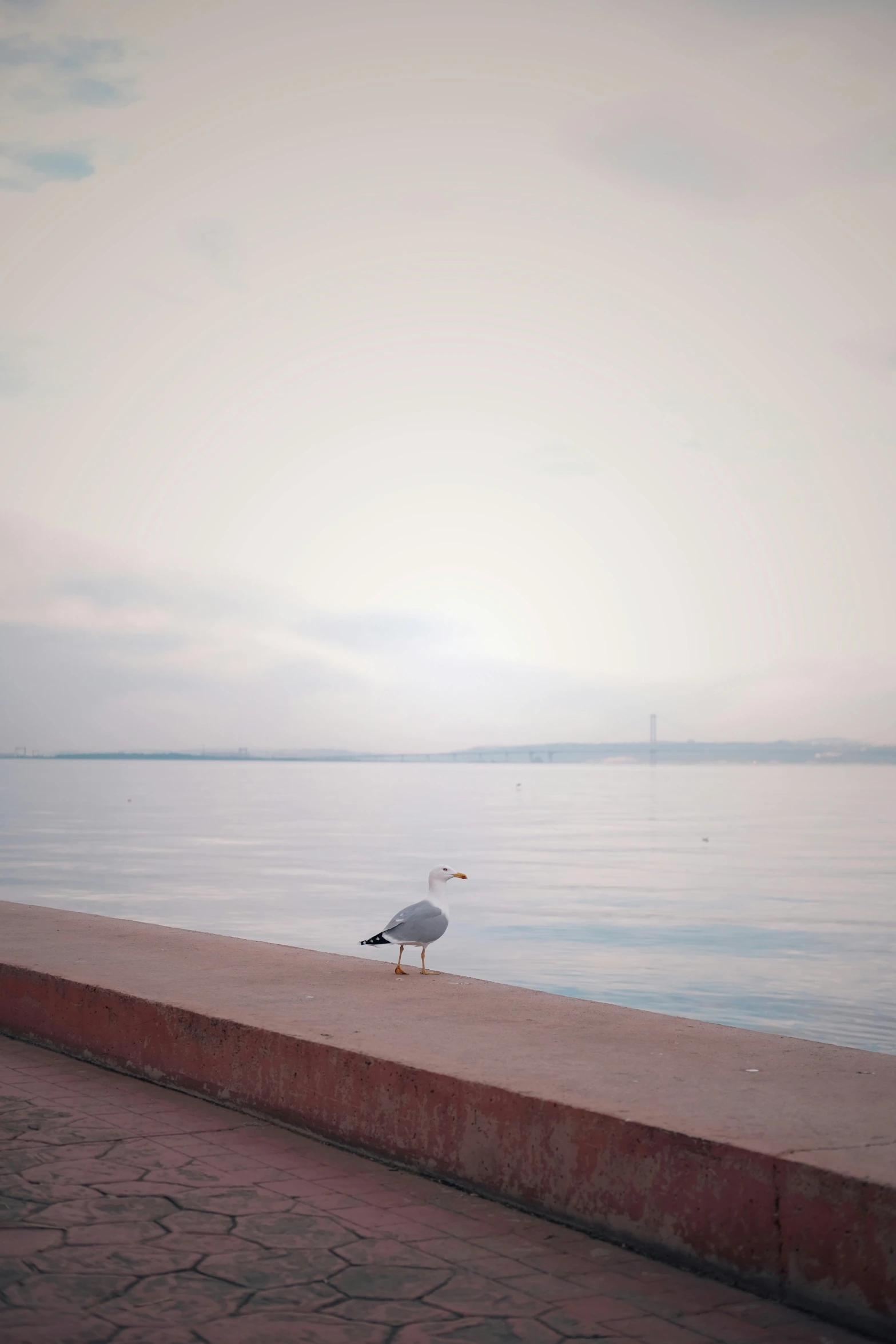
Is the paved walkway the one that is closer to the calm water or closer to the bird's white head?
the bird's white head

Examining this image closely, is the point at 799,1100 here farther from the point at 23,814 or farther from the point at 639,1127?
the point at 23,814

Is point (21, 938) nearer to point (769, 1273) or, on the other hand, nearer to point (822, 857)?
point (769, 1273)

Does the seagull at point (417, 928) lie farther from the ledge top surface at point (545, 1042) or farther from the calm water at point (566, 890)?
the calm water at point (566, 890)

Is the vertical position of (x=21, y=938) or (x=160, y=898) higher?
(x=21, y=938)

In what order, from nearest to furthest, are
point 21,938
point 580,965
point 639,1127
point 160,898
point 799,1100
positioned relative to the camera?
point 639,1127 < point 799,1100 < point 21,938 < point 580,965 < point 160,898

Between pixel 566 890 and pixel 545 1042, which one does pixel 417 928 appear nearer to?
pixel 545 1042

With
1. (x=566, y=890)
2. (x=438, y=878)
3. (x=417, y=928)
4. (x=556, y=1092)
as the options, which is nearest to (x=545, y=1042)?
(x=556, y=1092)

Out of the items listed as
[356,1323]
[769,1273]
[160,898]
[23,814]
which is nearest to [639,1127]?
Result: [769,1273]

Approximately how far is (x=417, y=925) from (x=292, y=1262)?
3388mm

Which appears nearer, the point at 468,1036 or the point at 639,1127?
the point at 639,1127

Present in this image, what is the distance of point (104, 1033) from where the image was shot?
18.4 ft

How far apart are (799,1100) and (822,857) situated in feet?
102

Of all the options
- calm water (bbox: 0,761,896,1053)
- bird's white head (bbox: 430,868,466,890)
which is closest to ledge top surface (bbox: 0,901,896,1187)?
bird's white head (bbox: 430,868,466,890)

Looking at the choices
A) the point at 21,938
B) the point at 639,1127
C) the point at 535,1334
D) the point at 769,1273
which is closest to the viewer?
the point at 535,1334
